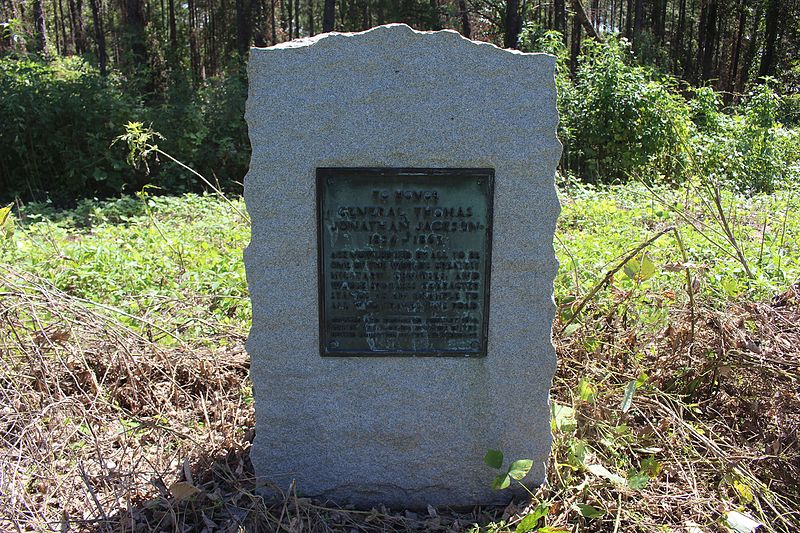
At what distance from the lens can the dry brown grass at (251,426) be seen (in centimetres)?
253

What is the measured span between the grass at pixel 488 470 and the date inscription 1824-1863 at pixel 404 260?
655 millimetres

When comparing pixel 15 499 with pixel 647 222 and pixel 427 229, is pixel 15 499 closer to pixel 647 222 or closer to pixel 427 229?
pixel 427 229

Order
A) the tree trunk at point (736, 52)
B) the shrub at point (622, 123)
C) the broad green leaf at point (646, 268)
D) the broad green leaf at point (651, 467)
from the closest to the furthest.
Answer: the broad green leaf at point (651, 467), the broad green leaf at point (646, 268), the shrub at point (622, 123), the tree trunk at point (736, 52)

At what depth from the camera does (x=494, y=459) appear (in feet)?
8.30

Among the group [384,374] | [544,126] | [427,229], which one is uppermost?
[544,126]

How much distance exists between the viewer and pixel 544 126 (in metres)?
2.36

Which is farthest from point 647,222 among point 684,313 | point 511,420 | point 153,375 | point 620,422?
point 153,375

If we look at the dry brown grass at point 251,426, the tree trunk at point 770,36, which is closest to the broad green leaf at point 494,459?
the dry brown grass at point 251,426

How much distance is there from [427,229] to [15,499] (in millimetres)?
1825

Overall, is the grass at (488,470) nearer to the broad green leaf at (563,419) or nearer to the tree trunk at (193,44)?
the broad green leaf at (563,419)

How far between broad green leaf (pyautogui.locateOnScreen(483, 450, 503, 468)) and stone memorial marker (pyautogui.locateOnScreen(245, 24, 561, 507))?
0.37ft

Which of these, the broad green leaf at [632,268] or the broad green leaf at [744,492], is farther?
the broad green leaf at [632,268]

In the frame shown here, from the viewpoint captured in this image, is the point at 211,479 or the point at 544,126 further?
the point at 211,479

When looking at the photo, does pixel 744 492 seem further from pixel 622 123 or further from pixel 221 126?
pixel 221 126
